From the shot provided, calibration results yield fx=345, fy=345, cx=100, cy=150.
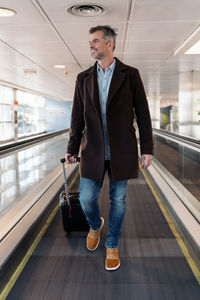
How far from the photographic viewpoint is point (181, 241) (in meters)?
3.72

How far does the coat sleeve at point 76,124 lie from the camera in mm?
3213

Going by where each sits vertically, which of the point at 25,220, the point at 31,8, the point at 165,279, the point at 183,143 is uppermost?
the point at 31,8

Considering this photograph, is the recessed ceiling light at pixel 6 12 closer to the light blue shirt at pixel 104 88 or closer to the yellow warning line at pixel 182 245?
the light blue shirt at pixel 104 88

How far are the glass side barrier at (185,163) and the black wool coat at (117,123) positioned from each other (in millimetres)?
1896

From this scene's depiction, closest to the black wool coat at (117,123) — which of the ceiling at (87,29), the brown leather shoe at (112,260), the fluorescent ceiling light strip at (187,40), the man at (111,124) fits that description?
the man at (111,124)

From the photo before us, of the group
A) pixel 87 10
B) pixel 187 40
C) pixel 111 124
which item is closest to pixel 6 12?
pixel 87 10

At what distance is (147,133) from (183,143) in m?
3.10

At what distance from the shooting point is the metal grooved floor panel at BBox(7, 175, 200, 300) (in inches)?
104

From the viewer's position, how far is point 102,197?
584cm

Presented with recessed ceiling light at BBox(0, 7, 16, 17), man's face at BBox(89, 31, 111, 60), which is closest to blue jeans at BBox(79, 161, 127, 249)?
man's face at BBox(89, 31, 111, 60)

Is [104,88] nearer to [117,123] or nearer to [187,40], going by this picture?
[117,123]

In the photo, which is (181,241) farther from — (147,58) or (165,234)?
(147,58)

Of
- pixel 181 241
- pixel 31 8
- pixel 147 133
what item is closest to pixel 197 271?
pixel 181 241

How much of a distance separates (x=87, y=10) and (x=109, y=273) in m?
3.40
